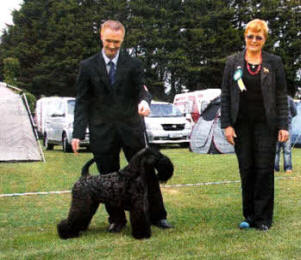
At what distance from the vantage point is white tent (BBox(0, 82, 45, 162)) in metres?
11.2

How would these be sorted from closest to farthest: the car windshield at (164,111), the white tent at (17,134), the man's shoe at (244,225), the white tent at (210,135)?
1. the man's shoe at (244,225)
2. the white tent at (17,134)
3. the white tent at (210,135)
4. the car windshield at (164,111)

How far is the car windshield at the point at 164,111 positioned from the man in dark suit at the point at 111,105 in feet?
39.1

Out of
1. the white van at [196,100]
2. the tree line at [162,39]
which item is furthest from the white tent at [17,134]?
the tree line at [162,39]

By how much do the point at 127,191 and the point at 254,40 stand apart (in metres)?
1.76

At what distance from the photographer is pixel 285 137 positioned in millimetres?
4426

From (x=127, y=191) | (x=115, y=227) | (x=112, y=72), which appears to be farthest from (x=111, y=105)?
(x=115, y=227)

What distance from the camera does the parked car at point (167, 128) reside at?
A: 15.8 meters

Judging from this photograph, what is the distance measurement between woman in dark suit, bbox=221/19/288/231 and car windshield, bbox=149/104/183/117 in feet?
39.0

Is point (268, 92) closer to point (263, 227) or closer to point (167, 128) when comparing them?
point (263, 227)

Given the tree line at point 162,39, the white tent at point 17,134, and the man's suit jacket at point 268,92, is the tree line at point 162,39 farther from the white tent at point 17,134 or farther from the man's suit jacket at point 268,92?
the man's suit jacket at point 268,92

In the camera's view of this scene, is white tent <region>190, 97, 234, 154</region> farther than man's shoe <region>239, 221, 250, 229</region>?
Yes

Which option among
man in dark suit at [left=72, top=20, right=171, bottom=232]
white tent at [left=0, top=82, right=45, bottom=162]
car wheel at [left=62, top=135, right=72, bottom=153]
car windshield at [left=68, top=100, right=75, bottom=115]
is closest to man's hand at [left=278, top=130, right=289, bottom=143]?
man in dark suit at [left=72, top=20, right=171, bottom=232]

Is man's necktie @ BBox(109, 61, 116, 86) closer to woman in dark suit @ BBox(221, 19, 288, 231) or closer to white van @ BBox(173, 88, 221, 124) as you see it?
woman in dark suit @ BBox(221, 19, 288, 231)

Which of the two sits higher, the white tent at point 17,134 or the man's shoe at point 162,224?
the white tent at point 17,134
